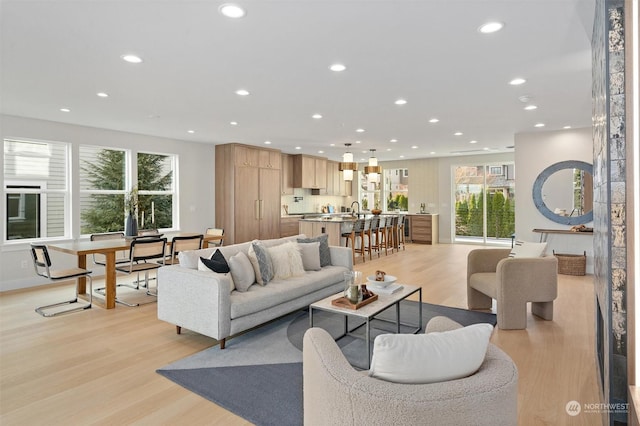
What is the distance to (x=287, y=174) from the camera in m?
10.1

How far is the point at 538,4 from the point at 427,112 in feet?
9.73

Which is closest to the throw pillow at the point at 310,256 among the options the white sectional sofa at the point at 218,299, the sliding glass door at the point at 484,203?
the white sectional sofa at the point at 218,299

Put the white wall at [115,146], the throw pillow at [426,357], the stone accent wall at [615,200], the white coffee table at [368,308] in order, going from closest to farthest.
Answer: the throw pillow at [426,357]
the stone accent wall at [615,200]
the white coffee table at [368,308]
the white wall at [115,146]

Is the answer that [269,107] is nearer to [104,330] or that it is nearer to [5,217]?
[104,330]

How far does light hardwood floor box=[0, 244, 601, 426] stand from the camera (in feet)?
7.63

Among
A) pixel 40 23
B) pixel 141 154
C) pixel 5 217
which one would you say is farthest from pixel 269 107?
pixel 5 217

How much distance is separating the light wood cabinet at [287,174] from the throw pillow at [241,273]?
640 cm

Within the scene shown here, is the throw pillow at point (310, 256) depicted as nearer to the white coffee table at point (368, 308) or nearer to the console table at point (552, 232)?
the white coffee table at point (368, 308)

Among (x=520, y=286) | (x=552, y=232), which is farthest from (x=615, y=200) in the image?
(x=552, y=232)

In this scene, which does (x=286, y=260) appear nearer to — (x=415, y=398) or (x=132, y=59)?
(x=132, y=59)

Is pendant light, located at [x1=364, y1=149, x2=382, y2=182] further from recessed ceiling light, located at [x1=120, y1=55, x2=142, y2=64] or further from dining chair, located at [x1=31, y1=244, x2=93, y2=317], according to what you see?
dining chair, located at [x1=31, y1=244, x2=93, y2=317]

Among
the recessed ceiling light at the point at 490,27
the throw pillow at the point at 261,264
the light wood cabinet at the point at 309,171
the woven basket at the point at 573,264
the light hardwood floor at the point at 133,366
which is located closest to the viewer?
the light hardwood floor at the point at 133,366

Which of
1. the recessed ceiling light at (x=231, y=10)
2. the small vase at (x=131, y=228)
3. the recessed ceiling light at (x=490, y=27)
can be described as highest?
the recessed ceiling light at (x=490, y=27)

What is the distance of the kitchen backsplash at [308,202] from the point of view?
1068 cm
